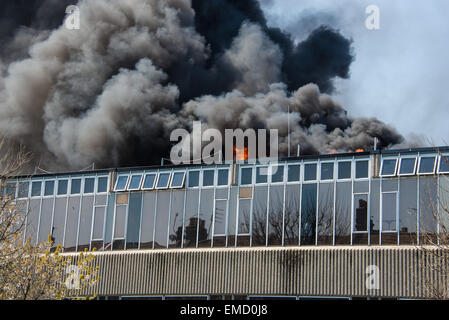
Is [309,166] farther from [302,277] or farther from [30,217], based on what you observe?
[30,217]

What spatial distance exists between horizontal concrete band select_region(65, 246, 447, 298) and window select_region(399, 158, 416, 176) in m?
4.44

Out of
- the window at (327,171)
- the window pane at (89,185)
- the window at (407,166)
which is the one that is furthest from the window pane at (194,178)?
the window at (407,166)

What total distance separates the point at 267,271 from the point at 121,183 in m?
12.9

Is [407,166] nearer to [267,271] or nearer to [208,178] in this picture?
[267,271]

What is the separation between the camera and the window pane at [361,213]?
47438mm

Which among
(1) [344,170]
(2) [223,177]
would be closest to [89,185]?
(2) [223,177]

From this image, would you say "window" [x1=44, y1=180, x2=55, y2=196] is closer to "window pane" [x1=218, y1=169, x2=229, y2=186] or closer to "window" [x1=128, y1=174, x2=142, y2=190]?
"window" [x1=128, y1=174, x2=142, y2=190]

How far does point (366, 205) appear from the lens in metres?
47.5

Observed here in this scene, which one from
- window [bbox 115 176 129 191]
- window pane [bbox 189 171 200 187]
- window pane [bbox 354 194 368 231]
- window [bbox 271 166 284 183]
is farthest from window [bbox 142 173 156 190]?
window pane [bbox 354 194 368 231]

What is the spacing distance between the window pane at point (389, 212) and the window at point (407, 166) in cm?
145

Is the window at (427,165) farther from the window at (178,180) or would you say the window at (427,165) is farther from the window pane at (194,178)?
the window at (178,180)

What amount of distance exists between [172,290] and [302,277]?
9220 millimetres

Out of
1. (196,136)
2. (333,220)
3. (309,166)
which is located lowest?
(333,220)
